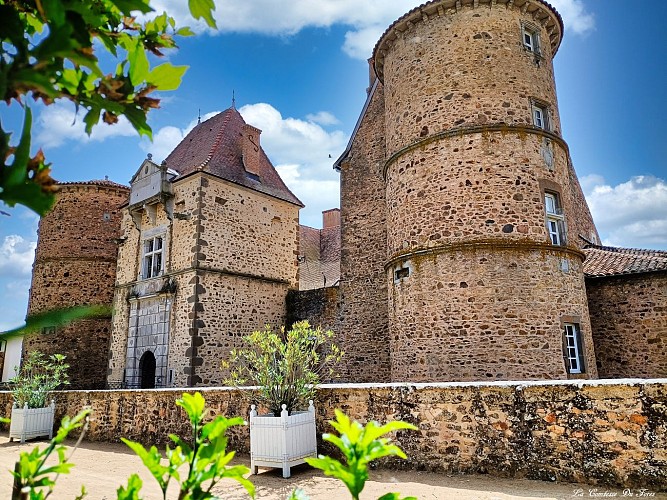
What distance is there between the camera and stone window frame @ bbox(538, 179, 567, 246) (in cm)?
992

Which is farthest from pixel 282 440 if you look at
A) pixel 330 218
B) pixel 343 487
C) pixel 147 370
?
pixel 330 218

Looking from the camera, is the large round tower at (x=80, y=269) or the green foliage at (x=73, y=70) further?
the large round tower at (x=80, y=269)

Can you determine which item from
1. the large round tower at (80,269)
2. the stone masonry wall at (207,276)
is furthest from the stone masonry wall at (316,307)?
the large round tower at (80,269)

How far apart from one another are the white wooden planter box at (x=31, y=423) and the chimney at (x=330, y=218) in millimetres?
15991

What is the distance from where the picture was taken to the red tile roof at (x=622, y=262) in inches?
429

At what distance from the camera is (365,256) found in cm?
A: 1414

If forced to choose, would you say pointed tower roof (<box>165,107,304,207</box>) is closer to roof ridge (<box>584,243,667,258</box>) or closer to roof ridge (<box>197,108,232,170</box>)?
roof ridge (<box>197,108,232,170</box>)

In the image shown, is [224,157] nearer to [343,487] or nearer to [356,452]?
[343,487]

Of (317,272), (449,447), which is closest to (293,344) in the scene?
(449,447)

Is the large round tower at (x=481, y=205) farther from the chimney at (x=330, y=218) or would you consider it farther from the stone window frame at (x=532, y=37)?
the chimney at (x=330, y=218)

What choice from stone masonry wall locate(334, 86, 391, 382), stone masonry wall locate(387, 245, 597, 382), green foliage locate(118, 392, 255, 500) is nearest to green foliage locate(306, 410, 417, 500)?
green foliage locate(118, 392, 255, 500)

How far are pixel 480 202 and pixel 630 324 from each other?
4.61 metres

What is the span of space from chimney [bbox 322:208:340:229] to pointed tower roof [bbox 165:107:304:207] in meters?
7.17

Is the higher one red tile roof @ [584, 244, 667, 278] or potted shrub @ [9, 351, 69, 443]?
red tile roof @ [584, 244, 667, 278]
